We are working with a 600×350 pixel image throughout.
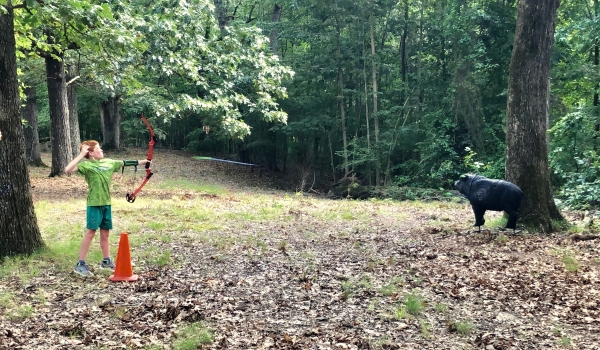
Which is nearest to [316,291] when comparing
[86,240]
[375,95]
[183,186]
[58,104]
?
[86,240]

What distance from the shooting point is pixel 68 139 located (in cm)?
1666

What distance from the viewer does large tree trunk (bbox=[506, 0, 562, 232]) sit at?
9.30 m

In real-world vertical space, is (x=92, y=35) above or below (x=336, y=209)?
above

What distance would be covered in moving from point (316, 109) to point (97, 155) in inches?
966

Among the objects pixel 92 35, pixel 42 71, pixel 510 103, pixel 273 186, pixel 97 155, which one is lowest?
pixel 273 186

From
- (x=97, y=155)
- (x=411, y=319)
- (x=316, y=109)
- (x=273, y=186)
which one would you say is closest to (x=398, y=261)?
(x=411, y=319)

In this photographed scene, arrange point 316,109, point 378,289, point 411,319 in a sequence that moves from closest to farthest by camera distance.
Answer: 1. point 411,319
2. point 378,289
3. point 316,109

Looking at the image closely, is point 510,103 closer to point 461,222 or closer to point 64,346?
point 461,222

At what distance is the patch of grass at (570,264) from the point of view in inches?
276

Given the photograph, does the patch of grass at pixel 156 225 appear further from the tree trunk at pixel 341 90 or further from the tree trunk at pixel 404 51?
the tree trunk at pixel 404 51

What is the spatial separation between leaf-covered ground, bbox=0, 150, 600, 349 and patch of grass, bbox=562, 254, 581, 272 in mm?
32

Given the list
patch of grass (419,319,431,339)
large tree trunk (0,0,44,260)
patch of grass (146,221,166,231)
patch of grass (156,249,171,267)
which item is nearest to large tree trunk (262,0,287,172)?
patch of grass (146,221,166,231)

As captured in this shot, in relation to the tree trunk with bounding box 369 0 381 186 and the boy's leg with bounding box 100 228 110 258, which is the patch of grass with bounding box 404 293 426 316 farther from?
the tree trunk with bounding box 369 0 381 186

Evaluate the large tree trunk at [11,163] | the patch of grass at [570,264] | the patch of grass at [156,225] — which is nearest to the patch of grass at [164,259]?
the large tree trunk at [11,163]
